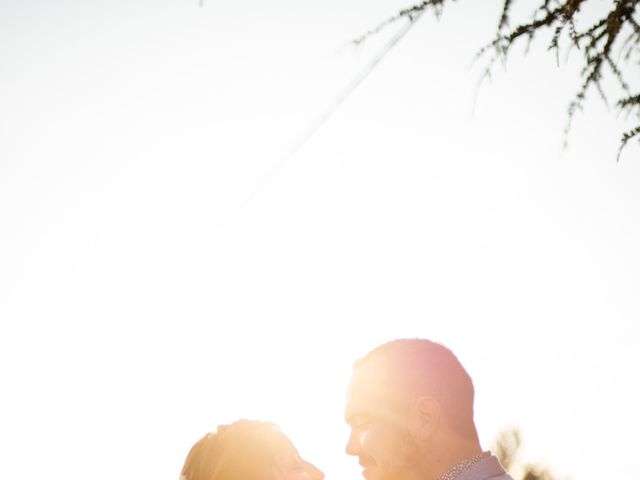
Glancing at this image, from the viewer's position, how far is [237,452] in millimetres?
3791

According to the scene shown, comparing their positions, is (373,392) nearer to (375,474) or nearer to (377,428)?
(377,428)

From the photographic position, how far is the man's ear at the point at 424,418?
2752 mm

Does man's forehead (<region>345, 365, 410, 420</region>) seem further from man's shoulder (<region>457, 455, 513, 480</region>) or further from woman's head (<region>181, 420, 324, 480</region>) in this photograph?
woman's head (<region>181, 420, 324, 480</region>)

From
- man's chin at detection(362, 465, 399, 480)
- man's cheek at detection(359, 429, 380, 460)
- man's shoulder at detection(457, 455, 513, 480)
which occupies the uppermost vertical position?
man's cheek at detection(359, 429, 380, 460)

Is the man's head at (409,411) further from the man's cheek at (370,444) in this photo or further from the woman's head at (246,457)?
the woman's head at (246,457)

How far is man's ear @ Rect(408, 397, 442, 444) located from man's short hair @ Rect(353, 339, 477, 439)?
5cm

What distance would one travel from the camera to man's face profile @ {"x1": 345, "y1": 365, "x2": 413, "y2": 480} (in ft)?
8.95

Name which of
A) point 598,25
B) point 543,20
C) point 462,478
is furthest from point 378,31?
point 462,478

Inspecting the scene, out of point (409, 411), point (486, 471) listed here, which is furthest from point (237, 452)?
point (486, 471)

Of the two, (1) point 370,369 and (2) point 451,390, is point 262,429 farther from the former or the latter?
(2) point 451,390

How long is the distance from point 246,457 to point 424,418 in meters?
1.69

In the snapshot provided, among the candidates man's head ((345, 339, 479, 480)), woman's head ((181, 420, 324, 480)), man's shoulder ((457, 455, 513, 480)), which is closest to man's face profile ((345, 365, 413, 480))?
man's head ((345, 339, 479, 480))

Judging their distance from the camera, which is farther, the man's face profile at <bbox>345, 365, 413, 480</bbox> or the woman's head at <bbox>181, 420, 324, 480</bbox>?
the woman's head at <bbox>181, 420, 324, 480</bbox>

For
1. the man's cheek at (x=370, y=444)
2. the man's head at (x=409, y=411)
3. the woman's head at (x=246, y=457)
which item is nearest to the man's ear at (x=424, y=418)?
the man's head at (x=409, y=411)
